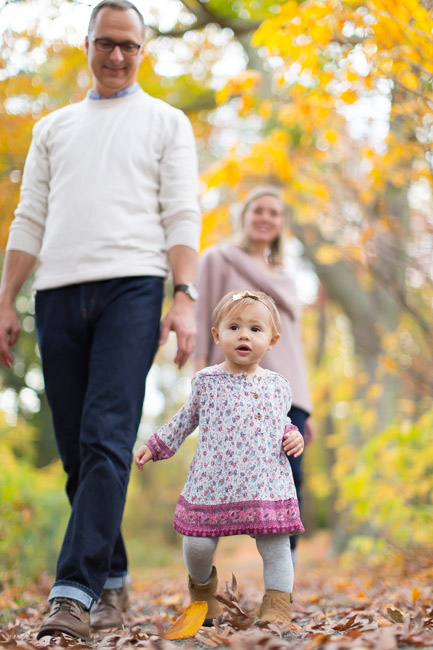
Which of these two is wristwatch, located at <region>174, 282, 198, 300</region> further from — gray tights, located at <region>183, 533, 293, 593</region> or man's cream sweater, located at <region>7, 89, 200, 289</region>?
gray tights, located at <region>183, 533, 293, 593</region>

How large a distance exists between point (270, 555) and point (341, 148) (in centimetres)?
516

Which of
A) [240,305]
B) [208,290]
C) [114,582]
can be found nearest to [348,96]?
[208,290]

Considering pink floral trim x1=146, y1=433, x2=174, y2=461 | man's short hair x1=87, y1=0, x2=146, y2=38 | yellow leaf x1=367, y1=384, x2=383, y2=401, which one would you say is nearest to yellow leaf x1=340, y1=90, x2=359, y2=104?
man's short hair x1=87, y1=0, x2=146, y2=38

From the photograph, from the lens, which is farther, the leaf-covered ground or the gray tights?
the gray tights

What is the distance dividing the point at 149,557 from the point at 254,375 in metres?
12.2

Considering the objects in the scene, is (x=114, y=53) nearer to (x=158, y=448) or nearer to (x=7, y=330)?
(x=7, y=330)

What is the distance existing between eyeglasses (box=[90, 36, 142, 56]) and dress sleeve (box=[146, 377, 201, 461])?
4.98 feet

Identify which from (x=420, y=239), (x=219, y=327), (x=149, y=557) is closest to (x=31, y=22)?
(x=420, y=239)

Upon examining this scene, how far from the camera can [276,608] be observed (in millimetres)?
2379

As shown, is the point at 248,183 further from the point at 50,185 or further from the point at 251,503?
the point at 251,503

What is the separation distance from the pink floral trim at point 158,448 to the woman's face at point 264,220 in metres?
1.86

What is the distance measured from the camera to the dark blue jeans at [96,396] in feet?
8.48

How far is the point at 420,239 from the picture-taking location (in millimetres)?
6070

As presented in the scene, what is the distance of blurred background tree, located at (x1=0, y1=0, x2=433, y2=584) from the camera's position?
3.79 meters
